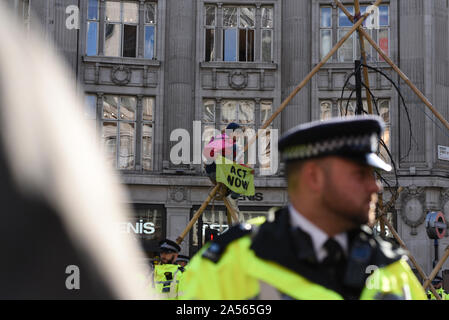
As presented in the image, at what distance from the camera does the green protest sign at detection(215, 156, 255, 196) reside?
1045cm

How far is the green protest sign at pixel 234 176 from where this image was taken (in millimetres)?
10445

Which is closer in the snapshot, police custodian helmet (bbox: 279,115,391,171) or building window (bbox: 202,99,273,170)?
police custodian helmet (bbox: 279,115,391,171)

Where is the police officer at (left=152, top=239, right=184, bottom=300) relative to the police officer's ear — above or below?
below

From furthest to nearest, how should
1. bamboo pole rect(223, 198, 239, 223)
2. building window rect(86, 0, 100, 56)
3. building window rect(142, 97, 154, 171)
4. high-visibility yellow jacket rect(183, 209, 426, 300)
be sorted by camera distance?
building window rect(86, 0, 100, 56), building window rect(142, 97, 154, 171), bamboo pole rect(223, 198, 239, 223), high-visibility yellow jacket rect(183, 209, 426, 300)

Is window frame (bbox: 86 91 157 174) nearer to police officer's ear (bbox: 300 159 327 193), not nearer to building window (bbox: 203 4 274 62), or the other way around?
building window (bbox: 203 4 274 62)

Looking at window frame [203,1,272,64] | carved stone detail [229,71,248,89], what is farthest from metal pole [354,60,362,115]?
window frame [203,1,272,64]

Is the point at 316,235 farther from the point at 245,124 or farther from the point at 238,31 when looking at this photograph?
the point at 238,31

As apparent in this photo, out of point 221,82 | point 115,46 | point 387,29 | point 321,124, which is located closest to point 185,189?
point 221,82

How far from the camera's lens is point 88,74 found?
1084 inches

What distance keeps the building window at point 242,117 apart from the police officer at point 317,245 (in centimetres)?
2523

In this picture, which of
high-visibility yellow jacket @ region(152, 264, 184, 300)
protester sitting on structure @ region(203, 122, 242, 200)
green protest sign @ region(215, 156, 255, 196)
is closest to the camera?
high-visibility yellow jacket @ region(152, 264, 184, 300)

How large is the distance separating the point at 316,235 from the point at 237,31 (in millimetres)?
26684

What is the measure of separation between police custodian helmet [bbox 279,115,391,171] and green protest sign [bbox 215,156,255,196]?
799 cm
